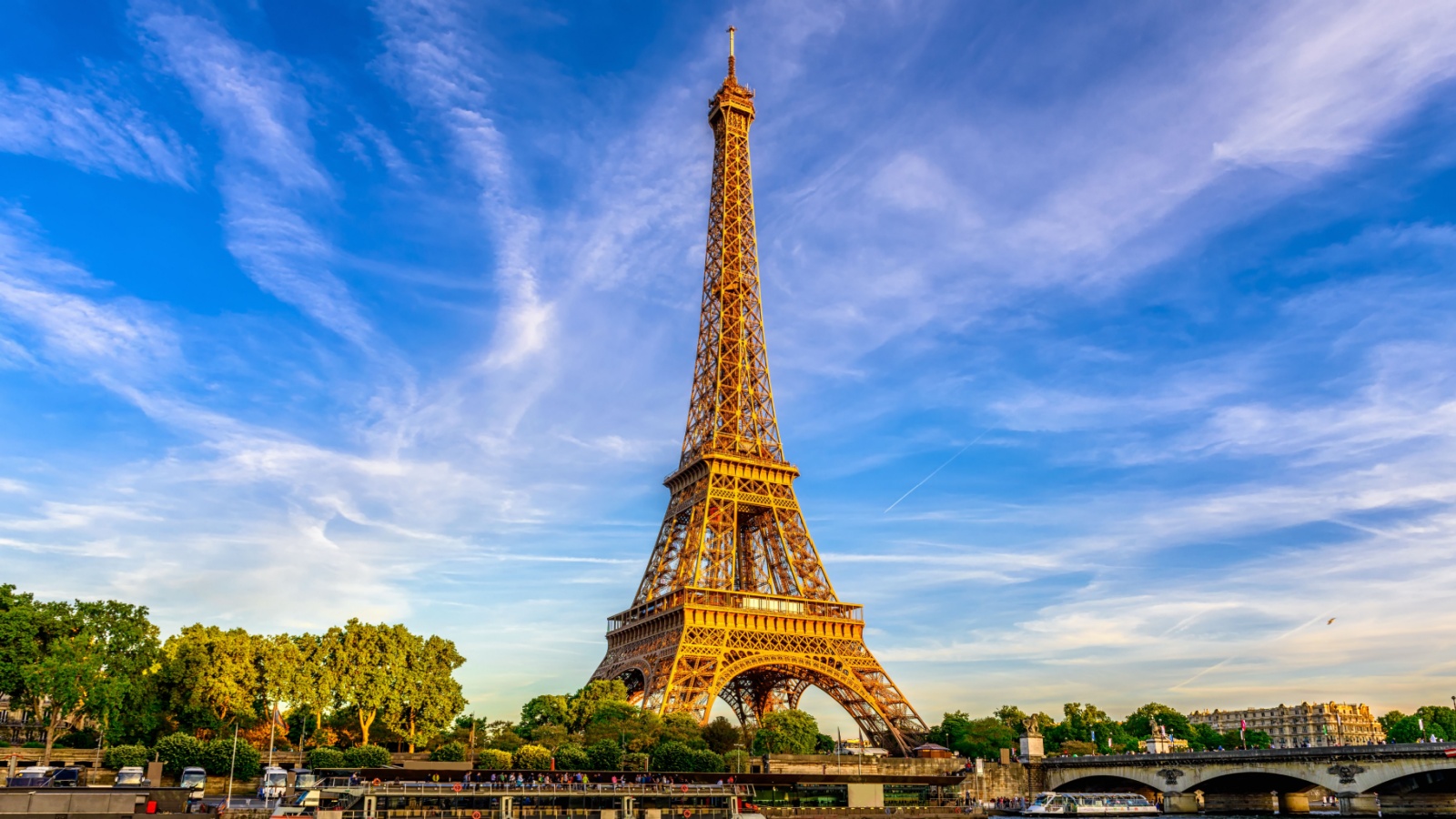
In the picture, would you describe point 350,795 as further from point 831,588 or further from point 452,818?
point 831,588

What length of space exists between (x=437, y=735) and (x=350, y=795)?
1146 inches

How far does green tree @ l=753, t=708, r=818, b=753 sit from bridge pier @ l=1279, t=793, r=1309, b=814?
48141 millimetres

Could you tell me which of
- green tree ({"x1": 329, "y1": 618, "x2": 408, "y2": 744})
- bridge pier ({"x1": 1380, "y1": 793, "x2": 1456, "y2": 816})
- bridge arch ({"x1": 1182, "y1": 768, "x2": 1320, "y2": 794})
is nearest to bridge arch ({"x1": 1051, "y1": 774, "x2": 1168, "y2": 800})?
bridge arch ({"x1": 1182, "y1": 768, "x2": 1320, "y2": 794})

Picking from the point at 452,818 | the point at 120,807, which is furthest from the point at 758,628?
the point at 120,807

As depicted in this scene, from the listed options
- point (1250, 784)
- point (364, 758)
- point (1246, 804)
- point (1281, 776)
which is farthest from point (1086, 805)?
point (364, 758)

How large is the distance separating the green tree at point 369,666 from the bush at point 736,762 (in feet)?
80.4

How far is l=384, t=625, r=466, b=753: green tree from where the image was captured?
7525 cm

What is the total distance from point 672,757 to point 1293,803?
68041mm

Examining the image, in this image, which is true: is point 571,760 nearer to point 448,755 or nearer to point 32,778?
point 448,755

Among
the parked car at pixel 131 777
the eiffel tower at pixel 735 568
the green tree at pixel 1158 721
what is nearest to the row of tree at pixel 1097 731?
the green tree at pixel 1158 721

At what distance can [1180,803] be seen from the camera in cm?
9988

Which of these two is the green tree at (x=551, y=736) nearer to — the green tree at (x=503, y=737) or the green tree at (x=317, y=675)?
the green tree at (x=503, y=737)

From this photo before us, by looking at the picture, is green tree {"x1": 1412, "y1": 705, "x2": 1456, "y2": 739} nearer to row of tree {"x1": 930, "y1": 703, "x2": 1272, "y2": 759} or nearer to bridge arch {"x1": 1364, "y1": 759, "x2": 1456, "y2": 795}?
row of tree {"x1": 930, "y1": 703, "x2": 1272, "y2": 759}

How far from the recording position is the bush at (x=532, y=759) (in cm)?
6806
